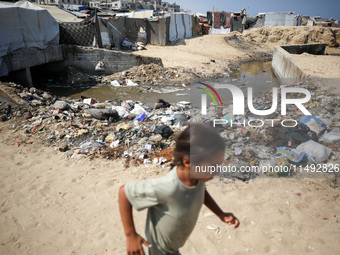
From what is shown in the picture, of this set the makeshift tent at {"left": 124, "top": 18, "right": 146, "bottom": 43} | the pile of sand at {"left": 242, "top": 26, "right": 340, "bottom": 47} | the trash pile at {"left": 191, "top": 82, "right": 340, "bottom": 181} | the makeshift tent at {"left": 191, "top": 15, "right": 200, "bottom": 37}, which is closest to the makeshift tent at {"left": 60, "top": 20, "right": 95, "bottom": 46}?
the makeshift tent at {"left": 124, "top": 18, "right": 146, "bottom": 43}

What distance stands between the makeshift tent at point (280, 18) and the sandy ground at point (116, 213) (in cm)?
2773

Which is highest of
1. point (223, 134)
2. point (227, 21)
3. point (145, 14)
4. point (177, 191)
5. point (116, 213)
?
point (145, 14)

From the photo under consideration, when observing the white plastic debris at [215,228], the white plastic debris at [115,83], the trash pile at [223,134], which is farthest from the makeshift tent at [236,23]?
the white plastic debris at [215,228]

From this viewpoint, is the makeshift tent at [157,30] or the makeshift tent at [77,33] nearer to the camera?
the makeshift tent at [77,33]

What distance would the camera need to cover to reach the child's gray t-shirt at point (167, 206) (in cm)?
114

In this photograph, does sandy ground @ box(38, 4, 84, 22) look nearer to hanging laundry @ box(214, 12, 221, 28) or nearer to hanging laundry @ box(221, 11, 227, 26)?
hanging laundry @ box(214, 12, 221, 28)

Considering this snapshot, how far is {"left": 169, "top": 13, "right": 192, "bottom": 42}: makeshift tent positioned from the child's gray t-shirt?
18169 millimetres

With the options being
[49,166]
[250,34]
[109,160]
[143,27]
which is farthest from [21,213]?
[250,34]

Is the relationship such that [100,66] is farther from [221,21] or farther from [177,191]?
[221,21]

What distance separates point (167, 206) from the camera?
1188 millimetres

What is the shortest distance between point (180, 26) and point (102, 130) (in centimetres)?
1627

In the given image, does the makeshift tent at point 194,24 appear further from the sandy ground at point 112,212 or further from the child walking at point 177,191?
the child walking at point 177,191

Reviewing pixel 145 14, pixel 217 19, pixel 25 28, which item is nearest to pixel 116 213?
pixel 25 28

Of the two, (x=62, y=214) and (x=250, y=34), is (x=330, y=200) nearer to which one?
(x=62, y=214)
